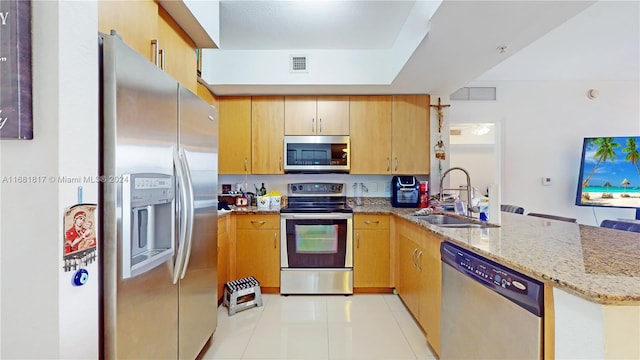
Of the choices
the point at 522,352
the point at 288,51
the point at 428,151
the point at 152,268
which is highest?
the point at 288,51

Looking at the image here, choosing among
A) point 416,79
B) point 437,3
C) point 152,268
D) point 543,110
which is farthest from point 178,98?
point 543,110

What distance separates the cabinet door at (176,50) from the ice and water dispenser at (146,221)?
72cm

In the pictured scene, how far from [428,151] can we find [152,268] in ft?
9.78

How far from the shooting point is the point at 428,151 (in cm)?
337

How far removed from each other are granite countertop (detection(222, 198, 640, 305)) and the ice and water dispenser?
54.1 inches

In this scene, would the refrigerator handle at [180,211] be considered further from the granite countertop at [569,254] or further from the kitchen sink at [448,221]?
the kitchen sink at [448,221]

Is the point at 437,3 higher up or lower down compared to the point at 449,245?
higher up

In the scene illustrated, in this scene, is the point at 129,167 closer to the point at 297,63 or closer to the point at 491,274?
the point at 491,274

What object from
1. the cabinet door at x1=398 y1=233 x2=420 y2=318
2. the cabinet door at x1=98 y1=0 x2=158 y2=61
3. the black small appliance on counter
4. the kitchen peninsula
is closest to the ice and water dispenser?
the cabinet door at x1=98 y1=0 x2=158 y2=61

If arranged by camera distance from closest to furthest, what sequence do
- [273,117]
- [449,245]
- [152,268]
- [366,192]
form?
1. [152,268]
2. [449,245]
3. [273,117]
4. [366,192]

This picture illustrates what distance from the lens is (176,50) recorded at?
1.76 m

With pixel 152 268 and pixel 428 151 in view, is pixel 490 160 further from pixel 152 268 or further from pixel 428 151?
pixel 152 268

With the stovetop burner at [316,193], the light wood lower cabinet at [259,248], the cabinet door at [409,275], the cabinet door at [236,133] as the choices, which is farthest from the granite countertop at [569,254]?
the cabinet door at [236,133]

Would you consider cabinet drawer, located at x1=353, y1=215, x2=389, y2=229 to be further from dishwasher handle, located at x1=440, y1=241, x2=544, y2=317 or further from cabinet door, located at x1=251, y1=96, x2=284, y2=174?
dishwasher handle, located at x1=440, y1=241, x2=544, y2=317
